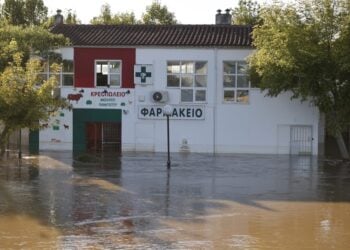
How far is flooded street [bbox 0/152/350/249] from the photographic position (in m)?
11.1

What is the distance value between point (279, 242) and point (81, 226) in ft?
12.8

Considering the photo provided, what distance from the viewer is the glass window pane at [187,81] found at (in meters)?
34.9

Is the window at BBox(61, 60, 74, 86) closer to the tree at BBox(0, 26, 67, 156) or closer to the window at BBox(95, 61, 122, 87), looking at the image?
the window at BBox(95, 61, 122, 87)

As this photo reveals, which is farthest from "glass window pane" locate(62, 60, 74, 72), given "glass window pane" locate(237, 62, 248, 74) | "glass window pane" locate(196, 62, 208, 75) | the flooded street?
the flooded street

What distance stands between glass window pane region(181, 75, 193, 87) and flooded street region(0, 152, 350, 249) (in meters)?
9.97

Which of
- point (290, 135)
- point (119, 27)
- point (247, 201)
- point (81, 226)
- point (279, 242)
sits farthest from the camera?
point (119, 27)

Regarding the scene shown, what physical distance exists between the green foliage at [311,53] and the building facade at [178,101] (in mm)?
3450

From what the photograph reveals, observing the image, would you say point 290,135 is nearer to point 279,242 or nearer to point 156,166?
point 156,166

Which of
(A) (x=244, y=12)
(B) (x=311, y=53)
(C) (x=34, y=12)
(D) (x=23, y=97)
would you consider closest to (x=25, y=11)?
(C) (x=34, y=12)

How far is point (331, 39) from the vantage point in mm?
29297

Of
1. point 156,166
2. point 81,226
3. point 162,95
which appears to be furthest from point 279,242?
point 162,95

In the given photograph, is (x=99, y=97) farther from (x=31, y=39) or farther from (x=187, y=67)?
(x=187, y=67)

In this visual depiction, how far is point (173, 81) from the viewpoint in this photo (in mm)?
35031

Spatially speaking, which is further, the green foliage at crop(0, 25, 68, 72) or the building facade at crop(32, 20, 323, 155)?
the building facade at crop(32, 20, 323, 155)
